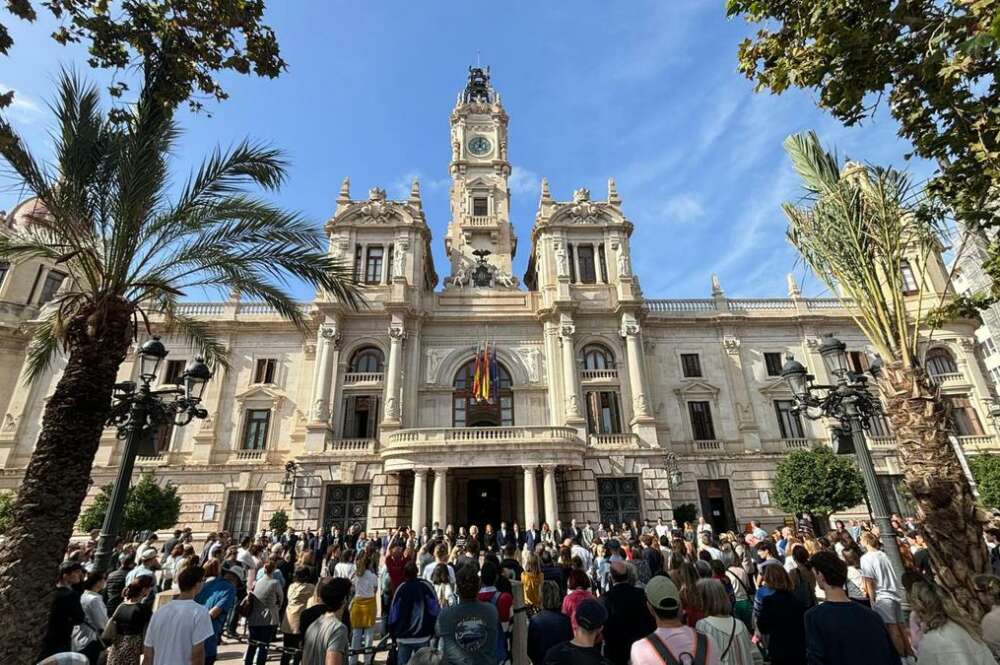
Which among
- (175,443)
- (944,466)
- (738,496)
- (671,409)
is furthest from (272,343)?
(944,466)

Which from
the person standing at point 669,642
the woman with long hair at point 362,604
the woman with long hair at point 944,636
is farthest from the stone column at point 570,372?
the person standing at point 669,642

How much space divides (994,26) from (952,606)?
4.68m

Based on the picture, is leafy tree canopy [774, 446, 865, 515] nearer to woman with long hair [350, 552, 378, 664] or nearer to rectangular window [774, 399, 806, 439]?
rectangular window [774, 399, 806, 439]

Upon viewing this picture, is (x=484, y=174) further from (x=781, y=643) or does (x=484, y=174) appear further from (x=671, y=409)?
(x=781, y=643)

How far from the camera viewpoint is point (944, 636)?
11.5 ft

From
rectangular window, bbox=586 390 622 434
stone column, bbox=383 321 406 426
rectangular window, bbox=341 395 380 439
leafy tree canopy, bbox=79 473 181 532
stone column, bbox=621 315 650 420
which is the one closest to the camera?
leafy tree canopy, bbox=79 473 181 532

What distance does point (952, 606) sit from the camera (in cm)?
369

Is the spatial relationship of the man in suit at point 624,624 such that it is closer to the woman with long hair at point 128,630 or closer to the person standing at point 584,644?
the person standing at point 584,644

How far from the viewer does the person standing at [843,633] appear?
3484 mm

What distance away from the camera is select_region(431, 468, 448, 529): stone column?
68.8 feet

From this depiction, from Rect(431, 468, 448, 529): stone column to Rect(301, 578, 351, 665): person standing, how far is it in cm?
1695

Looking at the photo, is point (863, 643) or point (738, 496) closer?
point (863, 643)

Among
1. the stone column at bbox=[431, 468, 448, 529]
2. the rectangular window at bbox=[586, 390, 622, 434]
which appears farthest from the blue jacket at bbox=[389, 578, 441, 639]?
the rectangular window at bbox=[586, 390, 622, 434]

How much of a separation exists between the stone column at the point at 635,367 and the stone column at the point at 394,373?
12146mm
